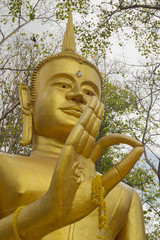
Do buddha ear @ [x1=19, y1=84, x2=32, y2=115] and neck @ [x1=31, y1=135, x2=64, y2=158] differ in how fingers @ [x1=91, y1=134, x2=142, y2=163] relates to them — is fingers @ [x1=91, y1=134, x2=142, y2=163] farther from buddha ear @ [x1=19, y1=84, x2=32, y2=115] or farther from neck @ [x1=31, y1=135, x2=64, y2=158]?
buddha ear @ [x1=19, y1=84, x2=32, y2=115]

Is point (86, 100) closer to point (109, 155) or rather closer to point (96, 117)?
point (96, 117)

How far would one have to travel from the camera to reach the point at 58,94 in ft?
10.8

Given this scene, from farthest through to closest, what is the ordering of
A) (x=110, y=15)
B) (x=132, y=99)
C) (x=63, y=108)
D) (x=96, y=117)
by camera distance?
(x=132, y=99) < (x=110, y=15) < (x=63, y=108) < (x=96, y=117)

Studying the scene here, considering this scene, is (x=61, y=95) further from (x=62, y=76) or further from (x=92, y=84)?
(x=92, y=84)

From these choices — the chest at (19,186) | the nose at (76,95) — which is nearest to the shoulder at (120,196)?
the chest at (19,186)

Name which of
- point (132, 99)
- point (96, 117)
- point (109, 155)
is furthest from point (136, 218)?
point (109, 155)

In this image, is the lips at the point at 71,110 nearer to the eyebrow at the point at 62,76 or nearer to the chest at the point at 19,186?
the eyebrow at the point at 62,76

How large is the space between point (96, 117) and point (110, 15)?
6.28 metres

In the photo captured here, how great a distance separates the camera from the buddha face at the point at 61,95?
3223 millimetres

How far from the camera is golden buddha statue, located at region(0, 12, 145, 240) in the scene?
2.07 m

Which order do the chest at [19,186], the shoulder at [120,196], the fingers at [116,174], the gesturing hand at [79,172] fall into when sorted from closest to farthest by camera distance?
the gesturing hand at [79,172] → the fingers at [116,174] → the chest at [19,186] → the shoulder at [120,196]

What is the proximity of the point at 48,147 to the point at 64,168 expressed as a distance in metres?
1.36

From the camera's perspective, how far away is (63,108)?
322 centimetres

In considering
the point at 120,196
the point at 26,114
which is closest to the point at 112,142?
the point at 120,196
